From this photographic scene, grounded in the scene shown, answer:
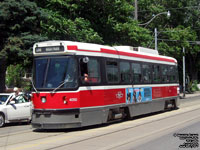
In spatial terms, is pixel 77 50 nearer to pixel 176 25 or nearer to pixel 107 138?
pixel 107 138

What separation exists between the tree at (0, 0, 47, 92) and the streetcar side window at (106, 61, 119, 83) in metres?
8.20

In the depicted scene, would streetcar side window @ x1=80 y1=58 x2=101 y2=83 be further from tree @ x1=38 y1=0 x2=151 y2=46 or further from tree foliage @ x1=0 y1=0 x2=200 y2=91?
tree @ x1=38 y1=0 x2=151 y2=46

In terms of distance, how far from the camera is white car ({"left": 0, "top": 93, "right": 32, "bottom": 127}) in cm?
1472

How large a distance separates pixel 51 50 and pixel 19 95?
436cm

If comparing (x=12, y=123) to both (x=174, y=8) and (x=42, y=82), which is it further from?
(x=174, y=8)

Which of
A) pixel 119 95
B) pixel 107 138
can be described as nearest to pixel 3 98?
pixel 119 95

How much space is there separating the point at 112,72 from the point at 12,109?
189 inches

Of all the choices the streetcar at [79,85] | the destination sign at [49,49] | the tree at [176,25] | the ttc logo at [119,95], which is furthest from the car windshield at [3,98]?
the tree at [176,25]

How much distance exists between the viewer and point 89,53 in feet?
41.3

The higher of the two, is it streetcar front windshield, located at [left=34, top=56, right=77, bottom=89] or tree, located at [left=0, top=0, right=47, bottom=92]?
tree, located at [left=0, top=0, right=47, bottom=92]

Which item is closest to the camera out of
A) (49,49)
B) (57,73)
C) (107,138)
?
(107,138)

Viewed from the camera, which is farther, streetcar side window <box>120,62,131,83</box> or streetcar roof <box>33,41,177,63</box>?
streetcar side window <box>120,62,131,83</box>

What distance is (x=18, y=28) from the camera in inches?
840

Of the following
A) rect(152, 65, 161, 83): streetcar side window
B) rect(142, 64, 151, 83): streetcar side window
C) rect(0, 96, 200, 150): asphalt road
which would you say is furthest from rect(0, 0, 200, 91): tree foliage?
rect(0, 96, 200, 150): asphalt road
